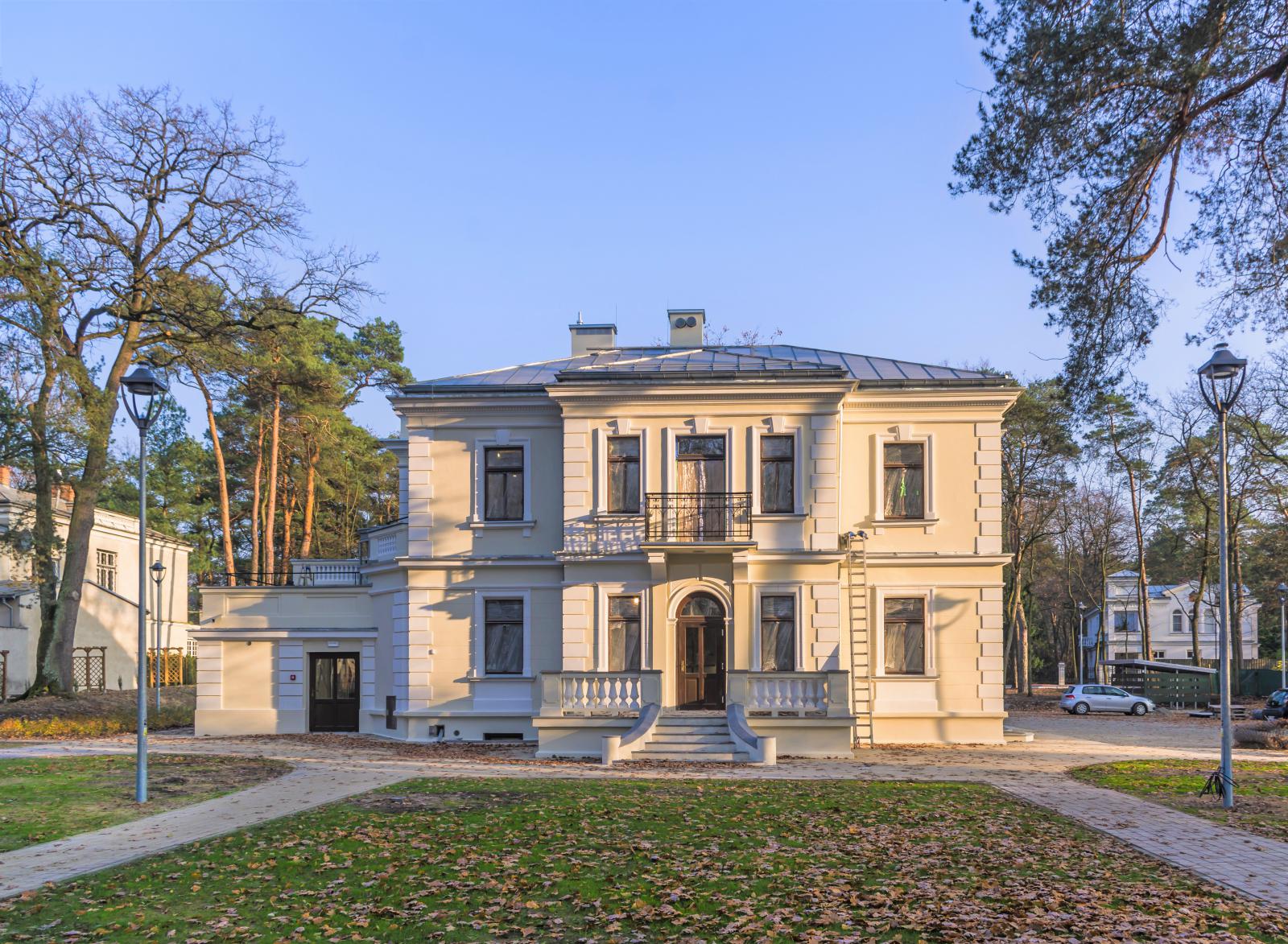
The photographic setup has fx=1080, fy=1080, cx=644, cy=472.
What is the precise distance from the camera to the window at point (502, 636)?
24953 millimetres

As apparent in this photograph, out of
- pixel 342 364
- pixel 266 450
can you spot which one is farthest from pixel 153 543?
pixel 342 364

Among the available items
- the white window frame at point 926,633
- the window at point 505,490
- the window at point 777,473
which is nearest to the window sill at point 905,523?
the white window frame at point 926,633

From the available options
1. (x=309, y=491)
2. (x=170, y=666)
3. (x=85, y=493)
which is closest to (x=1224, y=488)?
(x=85, y=493)

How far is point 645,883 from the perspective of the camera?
9.45m

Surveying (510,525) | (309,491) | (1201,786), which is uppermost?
(309,491)

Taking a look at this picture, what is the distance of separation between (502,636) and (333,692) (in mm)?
5331

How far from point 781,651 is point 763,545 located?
2.37 meters

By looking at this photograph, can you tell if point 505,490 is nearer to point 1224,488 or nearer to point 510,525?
point 510,525

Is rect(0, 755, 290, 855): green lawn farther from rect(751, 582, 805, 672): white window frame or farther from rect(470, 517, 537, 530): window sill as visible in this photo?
rect(751, 582, 805, 672): white window frame

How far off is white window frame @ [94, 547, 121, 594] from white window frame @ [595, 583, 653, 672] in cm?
2751

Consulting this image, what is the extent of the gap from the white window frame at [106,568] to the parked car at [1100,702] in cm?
3668

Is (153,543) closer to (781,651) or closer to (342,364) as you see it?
(342,364)

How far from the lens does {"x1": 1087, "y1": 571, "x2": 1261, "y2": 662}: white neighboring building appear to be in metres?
73.2

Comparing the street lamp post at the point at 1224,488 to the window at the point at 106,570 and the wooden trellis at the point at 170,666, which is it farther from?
the window at the point at 106,570
